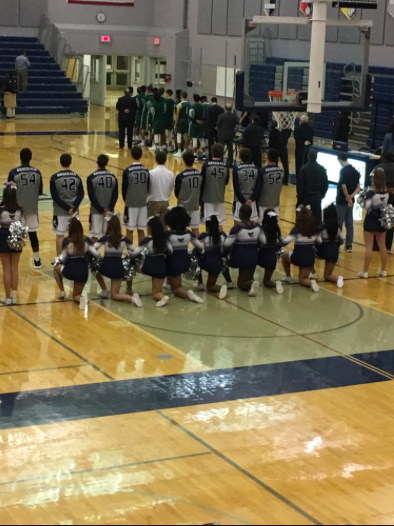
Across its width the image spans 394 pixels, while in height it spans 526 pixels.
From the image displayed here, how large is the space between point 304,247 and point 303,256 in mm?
130

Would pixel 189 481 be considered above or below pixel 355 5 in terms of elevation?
below

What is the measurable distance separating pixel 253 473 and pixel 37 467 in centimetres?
172

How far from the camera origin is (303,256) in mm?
12516

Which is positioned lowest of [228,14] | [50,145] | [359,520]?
[359,520]

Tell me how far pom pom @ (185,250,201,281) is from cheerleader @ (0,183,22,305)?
2.14m

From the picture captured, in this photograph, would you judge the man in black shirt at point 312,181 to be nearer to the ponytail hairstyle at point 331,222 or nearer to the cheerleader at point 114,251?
the ponytail hairstyle at point 331,222

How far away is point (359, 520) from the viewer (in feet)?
22.0

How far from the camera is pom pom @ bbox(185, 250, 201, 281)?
11.8m

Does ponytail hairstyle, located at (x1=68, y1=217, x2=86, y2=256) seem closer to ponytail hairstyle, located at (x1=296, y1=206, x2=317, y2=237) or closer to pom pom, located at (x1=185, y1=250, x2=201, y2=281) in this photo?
pom pom, located at (x1=185, y1=250, x2=201, y2=281)

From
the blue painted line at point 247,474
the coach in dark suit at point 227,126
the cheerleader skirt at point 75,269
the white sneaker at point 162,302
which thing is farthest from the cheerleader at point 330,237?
the coach in dark suit at point 227,126

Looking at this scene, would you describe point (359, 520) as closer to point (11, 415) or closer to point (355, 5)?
point (11, 415)

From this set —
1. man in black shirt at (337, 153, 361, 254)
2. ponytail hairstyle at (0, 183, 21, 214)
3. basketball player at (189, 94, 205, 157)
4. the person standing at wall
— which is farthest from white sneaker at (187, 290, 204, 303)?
the person standing at wall

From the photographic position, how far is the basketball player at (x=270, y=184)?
43.5 feet

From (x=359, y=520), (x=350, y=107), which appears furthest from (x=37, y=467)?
(x=350, y=107)
